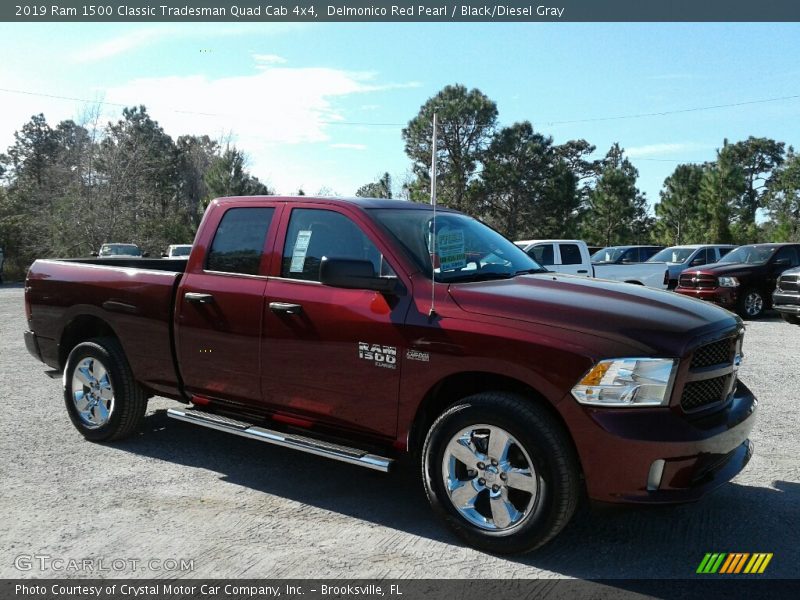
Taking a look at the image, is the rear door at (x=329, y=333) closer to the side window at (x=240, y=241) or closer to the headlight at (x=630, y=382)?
the side window at (x=240, y=241)

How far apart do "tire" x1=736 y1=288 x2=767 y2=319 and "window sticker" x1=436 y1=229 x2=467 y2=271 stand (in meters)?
12.8

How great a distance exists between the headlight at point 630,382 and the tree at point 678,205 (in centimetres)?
4566

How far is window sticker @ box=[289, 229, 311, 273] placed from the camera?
4449mm

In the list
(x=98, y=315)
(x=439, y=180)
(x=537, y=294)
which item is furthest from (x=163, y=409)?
(x=439, y=180)

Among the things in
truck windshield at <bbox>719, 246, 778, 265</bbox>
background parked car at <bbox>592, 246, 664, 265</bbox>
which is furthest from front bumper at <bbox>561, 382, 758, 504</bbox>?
background parked car at <bbox>592, 246, 664, 265</bbox>

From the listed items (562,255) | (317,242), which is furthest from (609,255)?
(317,242)

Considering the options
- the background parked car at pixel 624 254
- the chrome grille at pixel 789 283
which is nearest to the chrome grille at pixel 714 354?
the chrome grille at pixel 789 283

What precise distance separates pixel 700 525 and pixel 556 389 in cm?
144

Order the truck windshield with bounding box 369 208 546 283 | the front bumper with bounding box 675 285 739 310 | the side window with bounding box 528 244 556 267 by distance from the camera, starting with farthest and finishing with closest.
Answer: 1. the side window with bounding box 528 244 556 267
2. the front bumper with bounding box 675 285 739 310
3. the truck windshield with bounding box 369 208 546 283

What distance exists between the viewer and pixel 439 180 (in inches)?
1588

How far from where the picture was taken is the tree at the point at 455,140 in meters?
40.2

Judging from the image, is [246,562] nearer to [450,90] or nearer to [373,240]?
[373,240]

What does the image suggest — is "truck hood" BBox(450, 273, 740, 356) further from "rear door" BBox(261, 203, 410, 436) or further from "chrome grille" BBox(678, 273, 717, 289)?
"chrome grille" BBox(678, 273, 717, 289)
